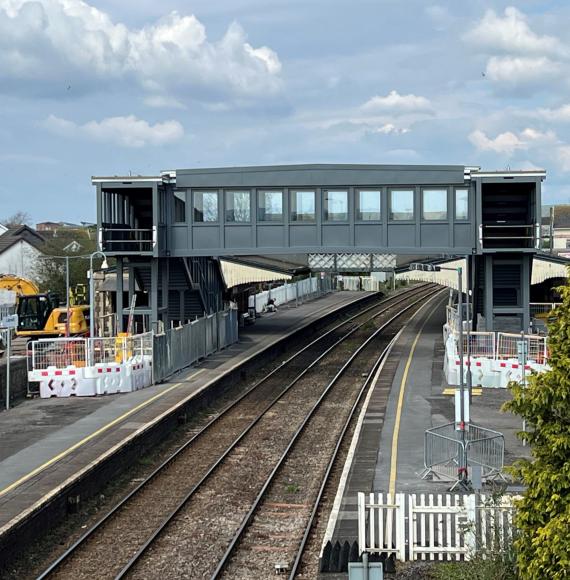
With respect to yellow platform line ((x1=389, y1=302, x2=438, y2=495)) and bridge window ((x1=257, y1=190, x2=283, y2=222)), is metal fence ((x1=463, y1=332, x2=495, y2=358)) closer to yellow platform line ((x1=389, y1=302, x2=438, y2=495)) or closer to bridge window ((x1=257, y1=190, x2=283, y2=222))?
yellow platform line ((x1=389, y1=302, x2=438, y2=495))

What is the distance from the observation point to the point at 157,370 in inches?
1202

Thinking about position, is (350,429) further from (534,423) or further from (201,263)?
(201,263)

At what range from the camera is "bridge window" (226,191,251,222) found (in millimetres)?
35219

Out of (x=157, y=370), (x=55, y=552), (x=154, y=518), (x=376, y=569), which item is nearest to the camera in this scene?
(x=376, y=569)

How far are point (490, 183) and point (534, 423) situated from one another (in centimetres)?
2445

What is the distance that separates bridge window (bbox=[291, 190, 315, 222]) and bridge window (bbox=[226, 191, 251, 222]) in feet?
5.69

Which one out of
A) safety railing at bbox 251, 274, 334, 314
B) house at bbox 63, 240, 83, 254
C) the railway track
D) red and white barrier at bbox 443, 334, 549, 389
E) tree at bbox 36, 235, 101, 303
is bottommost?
the railway track

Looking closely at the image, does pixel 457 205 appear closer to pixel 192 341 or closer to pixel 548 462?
pixel 192 341

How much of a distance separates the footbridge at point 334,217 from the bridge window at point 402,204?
0.12 ft

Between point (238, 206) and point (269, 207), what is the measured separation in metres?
1.21

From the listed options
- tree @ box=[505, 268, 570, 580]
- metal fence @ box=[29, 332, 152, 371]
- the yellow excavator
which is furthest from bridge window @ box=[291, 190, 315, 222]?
tree @ box=[505, 268, 570, 580]

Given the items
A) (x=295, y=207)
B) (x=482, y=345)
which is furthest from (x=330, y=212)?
(x=482, y=345)

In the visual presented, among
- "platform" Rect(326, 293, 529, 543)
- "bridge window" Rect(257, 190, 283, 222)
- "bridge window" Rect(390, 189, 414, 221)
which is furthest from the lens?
"bridge window" Rect(257, 190, 283, 222)

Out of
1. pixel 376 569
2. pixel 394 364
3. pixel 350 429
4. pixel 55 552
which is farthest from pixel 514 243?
pixel 376 569
